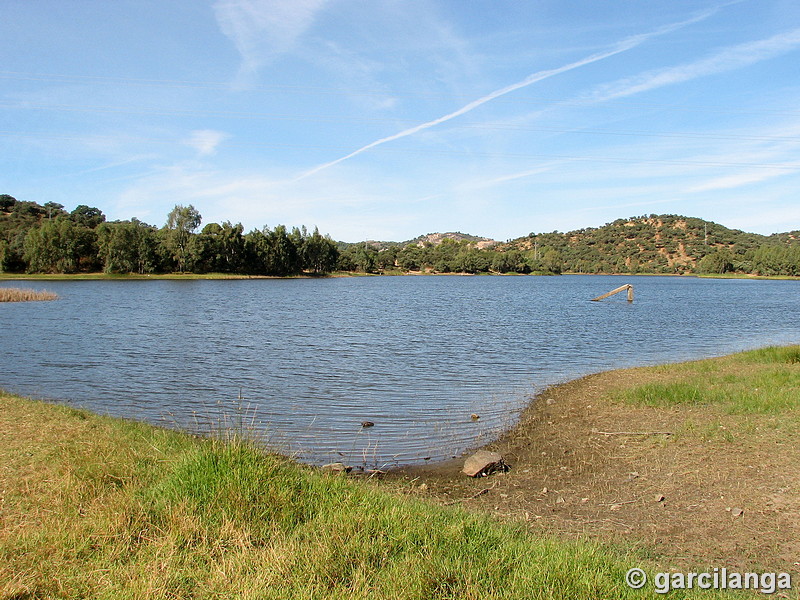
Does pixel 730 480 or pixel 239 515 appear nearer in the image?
pixel 239 515

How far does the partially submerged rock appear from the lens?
9.59 meters

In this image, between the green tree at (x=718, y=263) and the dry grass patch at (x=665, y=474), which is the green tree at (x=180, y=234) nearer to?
the dry grass patch at (x=665, y=474)

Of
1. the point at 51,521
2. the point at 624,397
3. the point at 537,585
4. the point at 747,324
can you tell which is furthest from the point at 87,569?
the point at 747,324

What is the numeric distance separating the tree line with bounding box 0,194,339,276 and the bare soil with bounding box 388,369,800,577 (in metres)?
114

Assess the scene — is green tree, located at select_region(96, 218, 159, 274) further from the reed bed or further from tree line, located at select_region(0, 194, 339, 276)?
the reed bed

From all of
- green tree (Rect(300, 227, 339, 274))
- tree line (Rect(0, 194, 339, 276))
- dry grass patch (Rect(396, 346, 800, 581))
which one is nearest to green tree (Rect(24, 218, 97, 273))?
tree line (Rect(0, 194, 339, 276))

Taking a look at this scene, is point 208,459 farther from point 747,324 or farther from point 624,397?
point 747,324

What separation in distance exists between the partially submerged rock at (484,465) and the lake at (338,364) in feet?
4.20

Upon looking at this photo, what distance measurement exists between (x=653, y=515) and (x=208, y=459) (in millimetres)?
5851

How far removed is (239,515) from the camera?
5.68 meters

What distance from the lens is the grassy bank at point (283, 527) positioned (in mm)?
4672

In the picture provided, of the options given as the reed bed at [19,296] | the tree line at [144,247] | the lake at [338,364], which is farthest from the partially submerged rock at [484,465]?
the tree line at [144,247]

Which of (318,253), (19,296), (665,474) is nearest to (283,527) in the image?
(665,474)

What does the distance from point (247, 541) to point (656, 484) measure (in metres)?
6.47
